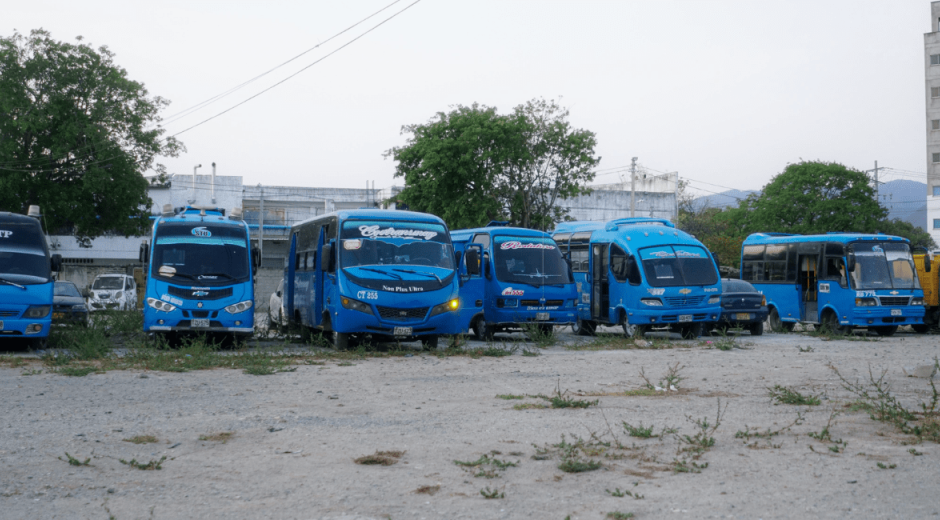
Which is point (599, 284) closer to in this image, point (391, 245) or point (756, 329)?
point (756, 329)

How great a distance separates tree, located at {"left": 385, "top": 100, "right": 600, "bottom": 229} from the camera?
38562 mm

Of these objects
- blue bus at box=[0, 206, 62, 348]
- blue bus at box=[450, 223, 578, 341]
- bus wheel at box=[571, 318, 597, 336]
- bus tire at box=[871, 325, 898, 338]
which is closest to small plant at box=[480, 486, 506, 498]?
blue bus at box=[0, 206, 62, 348]

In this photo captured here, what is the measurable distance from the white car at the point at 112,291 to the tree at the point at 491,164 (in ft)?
39.7

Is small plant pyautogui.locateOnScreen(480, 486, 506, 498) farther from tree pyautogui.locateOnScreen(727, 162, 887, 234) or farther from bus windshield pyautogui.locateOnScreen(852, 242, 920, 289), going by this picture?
tree pyautogui.locateOnScreen(727, 162, 887, 234)

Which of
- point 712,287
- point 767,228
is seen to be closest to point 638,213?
point 767,228

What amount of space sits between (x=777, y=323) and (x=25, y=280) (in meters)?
19.9

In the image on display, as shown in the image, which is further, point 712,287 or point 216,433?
point 712,287

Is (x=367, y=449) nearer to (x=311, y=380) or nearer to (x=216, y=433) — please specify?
(x=216, y=433)

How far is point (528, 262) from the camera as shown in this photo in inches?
849

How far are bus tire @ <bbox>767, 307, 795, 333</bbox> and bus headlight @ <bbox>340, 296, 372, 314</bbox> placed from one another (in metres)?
13.9

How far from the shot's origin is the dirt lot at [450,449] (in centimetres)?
562

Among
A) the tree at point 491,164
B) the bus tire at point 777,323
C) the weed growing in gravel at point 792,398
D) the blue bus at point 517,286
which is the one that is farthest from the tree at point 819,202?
the weed growing in gravel at point 792,398

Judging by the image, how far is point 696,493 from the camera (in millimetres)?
5832

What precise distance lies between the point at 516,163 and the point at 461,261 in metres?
18.4
